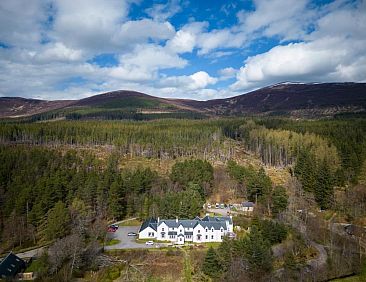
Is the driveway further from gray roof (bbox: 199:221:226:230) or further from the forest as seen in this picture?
gray roof (bbox: 199:221:226:230)

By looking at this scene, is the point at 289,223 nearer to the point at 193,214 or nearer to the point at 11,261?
the point at 193,214

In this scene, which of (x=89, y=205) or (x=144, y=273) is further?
(x=89, y=205)

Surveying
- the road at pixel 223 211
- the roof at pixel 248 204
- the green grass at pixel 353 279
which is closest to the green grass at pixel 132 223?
the road at pixel 223 211

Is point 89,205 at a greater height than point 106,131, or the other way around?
point 106,131

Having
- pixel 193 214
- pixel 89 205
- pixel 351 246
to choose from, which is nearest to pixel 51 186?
pixel 89 205

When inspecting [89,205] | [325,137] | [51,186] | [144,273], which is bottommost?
[144,273]

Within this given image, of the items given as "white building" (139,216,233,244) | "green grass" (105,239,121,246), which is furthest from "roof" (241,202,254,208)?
"green grass" (105,239,121,246)

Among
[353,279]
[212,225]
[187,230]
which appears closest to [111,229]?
[187,230]

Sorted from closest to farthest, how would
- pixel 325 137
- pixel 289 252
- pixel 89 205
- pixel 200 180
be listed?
pixel 289 252
pixel 89 205
pixel 200 180
pixel 325 137
